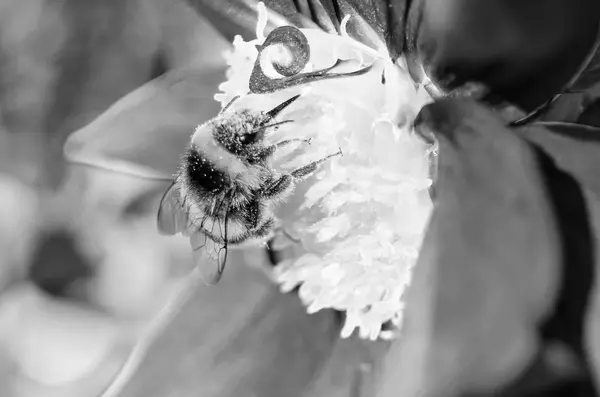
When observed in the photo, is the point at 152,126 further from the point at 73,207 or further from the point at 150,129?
the point at 73,207

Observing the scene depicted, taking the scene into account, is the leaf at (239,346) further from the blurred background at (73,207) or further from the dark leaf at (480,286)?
the blurred background at (73,207)

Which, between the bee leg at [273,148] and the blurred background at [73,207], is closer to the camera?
the bee leg at [273,148]

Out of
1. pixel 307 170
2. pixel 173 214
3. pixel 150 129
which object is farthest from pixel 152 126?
pixel 307 170

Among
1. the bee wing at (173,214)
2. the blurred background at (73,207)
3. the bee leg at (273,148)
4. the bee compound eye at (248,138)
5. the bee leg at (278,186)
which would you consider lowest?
the blurred background at (73,207)

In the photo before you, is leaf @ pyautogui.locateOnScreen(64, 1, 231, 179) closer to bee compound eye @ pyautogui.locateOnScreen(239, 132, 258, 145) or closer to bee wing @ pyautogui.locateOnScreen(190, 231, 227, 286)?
bee wing @ pyautogui.locateOnScreen(190, 231, 227, 286)

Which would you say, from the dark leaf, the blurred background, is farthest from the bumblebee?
the blurred background

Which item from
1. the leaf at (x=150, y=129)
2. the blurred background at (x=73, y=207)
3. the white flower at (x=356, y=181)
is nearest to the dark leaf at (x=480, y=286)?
the white flower at (x=356, y=181)
